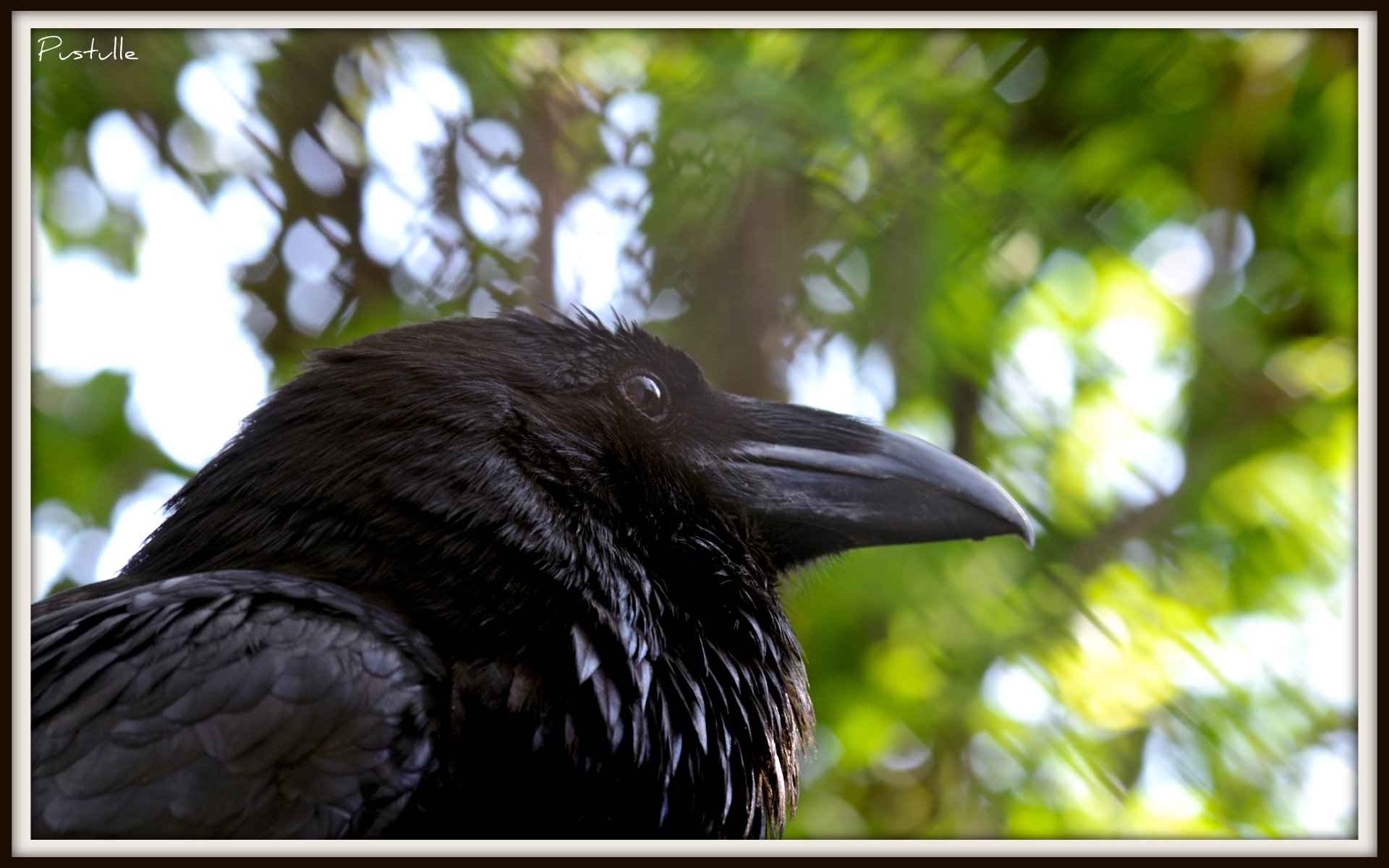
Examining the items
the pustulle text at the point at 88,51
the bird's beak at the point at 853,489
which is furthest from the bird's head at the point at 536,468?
the pustulle text at the point at 88,51

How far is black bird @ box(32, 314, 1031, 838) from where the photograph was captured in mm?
1868

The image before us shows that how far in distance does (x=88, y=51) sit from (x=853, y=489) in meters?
2.23

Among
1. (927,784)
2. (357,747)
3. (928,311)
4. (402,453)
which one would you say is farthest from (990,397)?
(357,747)

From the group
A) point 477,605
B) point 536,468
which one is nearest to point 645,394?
point 536,468

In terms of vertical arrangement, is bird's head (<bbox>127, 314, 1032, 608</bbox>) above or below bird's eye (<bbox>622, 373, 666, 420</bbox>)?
below

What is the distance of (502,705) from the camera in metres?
2.06

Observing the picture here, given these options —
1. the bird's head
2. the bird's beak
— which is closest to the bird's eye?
the bird's head

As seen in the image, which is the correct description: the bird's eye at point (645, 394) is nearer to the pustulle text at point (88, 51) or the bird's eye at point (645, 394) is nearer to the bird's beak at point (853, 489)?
the bird's beak at point (853, 489)

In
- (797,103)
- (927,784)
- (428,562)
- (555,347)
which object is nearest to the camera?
(428,562)

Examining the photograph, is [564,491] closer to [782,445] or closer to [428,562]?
[428,562]

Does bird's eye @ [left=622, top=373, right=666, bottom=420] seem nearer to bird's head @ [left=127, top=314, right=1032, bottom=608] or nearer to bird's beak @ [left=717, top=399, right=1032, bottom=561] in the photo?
bird's head @ [left=127, top=314, right=1032, bottom=608]

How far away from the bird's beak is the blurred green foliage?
1222 millimetres

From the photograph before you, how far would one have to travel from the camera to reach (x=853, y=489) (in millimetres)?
2705

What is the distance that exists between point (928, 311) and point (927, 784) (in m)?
1.84
